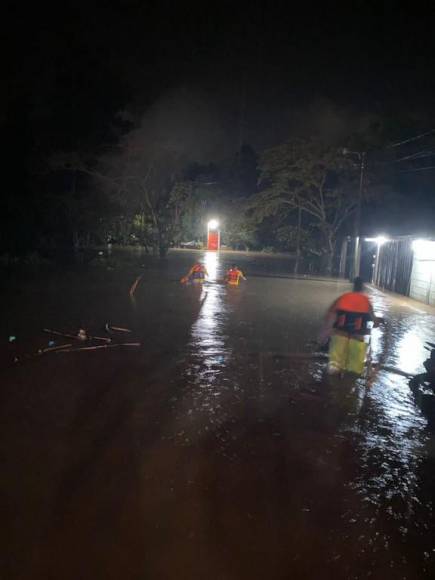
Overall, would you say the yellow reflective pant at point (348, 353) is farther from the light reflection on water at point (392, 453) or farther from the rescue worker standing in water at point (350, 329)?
the light reflection on water at point (392, 453)

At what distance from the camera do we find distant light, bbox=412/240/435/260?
59.8ft

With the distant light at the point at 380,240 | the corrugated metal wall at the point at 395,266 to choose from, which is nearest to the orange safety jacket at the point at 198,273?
the corrugated metal wall at the point at 395,266

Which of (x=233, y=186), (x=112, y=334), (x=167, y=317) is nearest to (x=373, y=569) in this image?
(x=112, y=334)

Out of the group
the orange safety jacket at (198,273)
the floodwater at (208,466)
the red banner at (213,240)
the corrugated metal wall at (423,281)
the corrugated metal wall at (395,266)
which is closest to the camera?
the floodwater at (208,466)

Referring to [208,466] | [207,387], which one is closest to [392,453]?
[208,466]

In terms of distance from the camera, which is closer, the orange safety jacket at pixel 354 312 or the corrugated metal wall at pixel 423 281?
the orange safety jacket at pixel 354 312

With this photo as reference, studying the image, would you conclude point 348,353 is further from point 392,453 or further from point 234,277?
point 234,277

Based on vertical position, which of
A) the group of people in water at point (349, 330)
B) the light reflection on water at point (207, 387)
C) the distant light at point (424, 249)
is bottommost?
the light reflection on water at point (207, 387)

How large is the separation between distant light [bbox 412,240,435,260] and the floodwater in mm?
9779

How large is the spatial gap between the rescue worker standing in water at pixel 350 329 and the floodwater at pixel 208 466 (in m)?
0.40

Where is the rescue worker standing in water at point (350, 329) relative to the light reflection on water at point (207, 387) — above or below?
above

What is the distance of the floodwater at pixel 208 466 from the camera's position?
132 inches

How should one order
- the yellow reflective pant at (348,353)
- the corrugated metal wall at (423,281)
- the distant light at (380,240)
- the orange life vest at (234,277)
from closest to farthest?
the yellow reflective pant at (348,353) < the corrugated metal wall at (423,281) < the orange life vest at (234,277) < the distant light at (380,240)

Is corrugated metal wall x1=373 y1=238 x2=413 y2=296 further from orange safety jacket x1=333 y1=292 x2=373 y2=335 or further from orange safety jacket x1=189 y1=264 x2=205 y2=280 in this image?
orange safety jacket x1=333 y1=292 x2=373 y2=335
